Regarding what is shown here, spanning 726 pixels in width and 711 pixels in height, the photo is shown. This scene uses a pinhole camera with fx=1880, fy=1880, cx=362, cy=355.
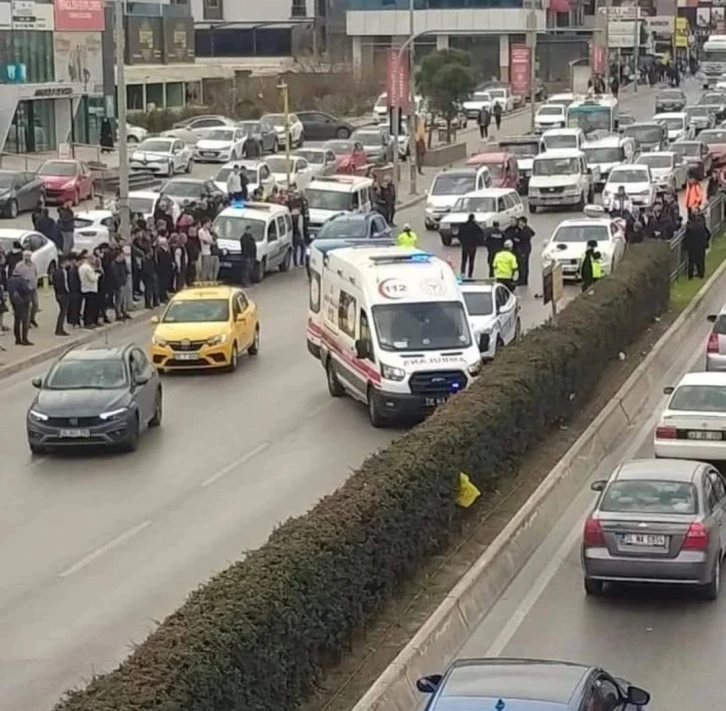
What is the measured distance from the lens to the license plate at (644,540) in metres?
17.3

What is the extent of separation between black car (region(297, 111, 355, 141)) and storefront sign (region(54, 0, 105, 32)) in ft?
40.4

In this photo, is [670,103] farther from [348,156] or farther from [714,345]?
[714,345]

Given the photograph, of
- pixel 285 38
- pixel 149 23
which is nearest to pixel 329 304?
pixel 149 23

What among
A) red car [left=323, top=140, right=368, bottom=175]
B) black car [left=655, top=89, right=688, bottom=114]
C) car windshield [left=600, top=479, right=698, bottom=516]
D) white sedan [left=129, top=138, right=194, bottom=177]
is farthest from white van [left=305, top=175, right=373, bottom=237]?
black car [left=655, top=89, right=688, bottom=114]

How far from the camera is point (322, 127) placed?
8156 centimetres

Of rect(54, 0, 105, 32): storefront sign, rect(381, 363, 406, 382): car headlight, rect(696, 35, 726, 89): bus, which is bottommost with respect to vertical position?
rect(696, 35, 726, 89): bus

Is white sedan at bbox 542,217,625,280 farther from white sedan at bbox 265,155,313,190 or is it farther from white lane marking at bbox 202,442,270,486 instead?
white sedan at bbox 265,155,313,190

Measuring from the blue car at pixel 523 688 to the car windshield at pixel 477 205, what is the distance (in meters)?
37.2

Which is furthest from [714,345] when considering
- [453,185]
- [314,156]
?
[314,156]

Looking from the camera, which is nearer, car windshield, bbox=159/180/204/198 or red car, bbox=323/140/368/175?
car windshield, bbox=159/180/204/198

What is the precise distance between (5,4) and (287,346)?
3507cm

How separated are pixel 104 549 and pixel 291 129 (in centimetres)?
5623

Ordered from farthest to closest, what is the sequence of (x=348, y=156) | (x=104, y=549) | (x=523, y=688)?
(x=348, y=156)
(x=104, y=549)
(x=523, y=688)

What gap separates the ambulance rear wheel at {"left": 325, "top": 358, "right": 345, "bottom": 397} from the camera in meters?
28.4
